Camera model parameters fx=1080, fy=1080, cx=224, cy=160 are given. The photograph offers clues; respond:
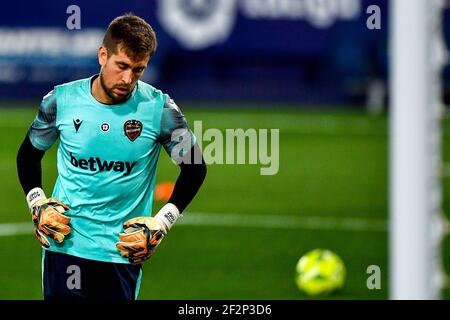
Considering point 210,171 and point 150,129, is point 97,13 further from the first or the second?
point 150,129

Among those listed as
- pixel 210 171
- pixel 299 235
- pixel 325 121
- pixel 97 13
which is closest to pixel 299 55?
pixel 325 121

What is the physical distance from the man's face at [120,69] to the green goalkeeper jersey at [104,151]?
9 cm

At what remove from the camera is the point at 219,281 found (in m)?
8.06

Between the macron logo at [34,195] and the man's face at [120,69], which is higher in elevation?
the man's face at [120,69]

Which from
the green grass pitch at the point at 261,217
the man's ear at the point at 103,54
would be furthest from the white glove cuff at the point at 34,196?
the man's ear at the point at 103,54

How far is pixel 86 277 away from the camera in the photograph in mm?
4070

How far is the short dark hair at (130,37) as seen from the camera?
3859 mm

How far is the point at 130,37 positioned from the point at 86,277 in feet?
3.03

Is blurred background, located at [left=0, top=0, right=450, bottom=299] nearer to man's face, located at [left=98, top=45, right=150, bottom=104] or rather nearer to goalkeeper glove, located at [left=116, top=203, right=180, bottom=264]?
goalkeeper glove, located at [left=116, top=203, right=180, bottom=264]

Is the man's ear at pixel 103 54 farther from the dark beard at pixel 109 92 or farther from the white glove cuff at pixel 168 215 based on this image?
the white glove cuff at pixel 168 215

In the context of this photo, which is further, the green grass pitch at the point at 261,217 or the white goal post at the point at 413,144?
the green grass pitch at the point at 261,217

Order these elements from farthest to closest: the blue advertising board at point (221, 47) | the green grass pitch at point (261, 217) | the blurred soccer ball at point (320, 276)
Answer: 1. the blue advertising board at point (221, 47)
2. the green grass pitch at point (261, 217)
3. the blurred soccer ball at point (320, 276)

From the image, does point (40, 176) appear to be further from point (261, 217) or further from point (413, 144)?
point (261, 217)

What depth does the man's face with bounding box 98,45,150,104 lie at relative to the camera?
3.85 metres
